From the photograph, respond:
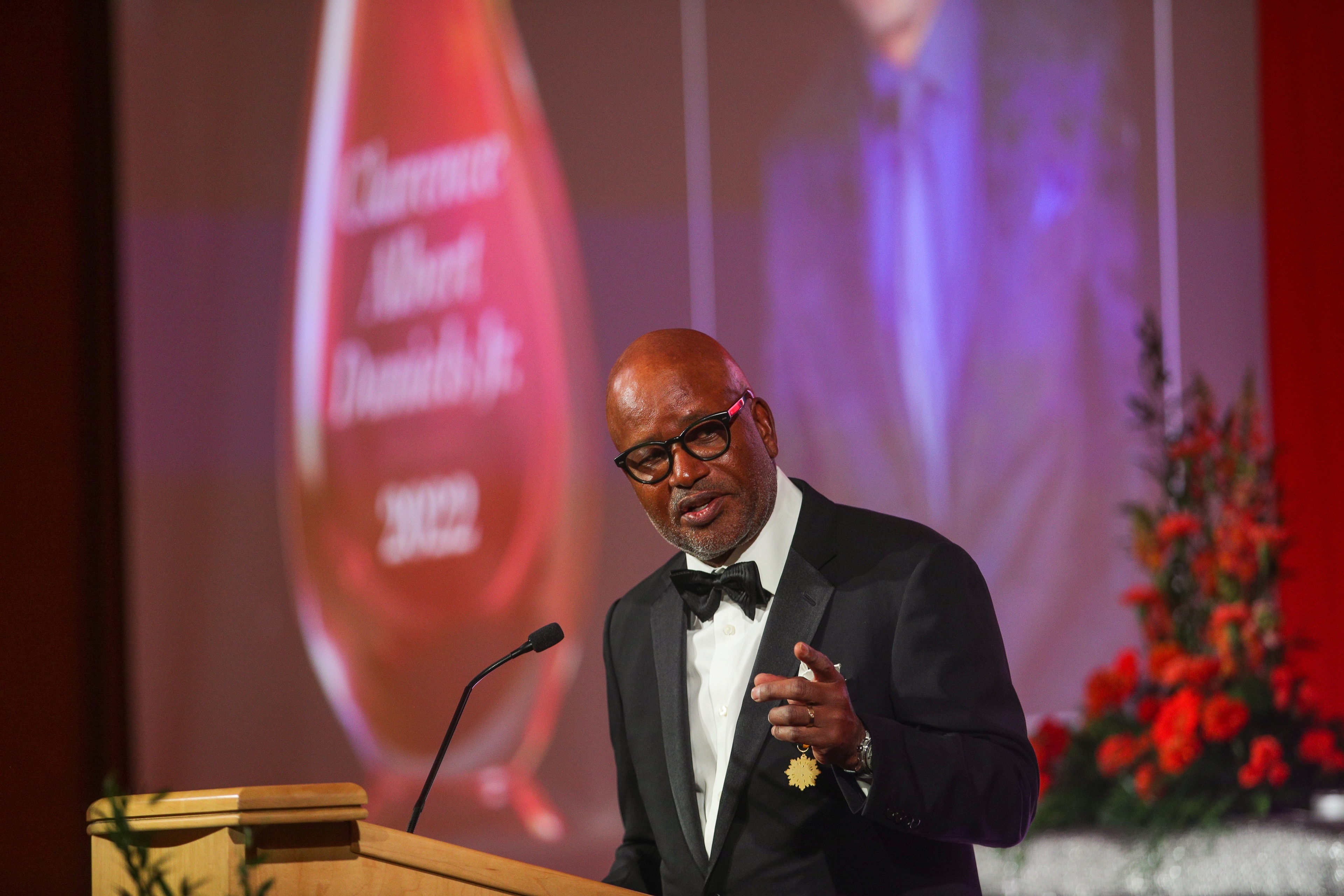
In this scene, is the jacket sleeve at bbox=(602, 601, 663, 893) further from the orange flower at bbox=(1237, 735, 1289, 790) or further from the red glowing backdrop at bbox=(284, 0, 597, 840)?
the red glowing backdrop at bbox=(284, 0, 597, 840)

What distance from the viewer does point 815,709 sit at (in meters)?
1.48

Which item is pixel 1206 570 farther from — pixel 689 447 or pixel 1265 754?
pixel 689 447

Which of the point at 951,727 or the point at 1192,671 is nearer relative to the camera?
the point at 951,727

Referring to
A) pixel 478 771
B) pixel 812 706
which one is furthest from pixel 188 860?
pixel 478 771

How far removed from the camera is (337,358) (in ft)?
13.3

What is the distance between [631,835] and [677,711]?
1.02 feet

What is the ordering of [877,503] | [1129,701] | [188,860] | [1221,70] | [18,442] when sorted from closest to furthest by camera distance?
[188,860] → [1129,701] → [18,442] → [877,503] → [1221,70]

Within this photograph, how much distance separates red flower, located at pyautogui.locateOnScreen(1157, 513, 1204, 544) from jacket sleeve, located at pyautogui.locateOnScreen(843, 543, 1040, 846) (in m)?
1.54

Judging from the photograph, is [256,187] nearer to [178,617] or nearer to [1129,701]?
[178,617]

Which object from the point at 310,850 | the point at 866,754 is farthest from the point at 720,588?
the point at 310,850

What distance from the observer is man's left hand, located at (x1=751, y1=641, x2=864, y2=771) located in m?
1.44

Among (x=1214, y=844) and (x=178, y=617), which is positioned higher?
(x=178, y=617)

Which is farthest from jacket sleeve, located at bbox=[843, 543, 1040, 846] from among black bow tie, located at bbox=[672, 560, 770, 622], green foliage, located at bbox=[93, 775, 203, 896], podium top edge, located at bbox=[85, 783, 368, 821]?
green foliage, located at bbox=[93, 775, 203, 896]

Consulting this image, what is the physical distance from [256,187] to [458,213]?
0.68 metres
